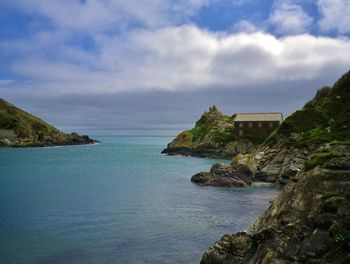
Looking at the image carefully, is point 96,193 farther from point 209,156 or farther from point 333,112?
point 209,156

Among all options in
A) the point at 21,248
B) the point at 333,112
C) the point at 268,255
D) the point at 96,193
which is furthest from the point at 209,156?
the point at 268,255

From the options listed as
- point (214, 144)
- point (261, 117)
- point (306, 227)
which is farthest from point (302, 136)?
point (214, 144)

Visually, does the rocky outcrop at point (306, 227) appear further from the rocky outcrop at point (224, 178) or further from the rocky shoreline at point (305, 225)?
the rocky outcrop at point (224, 178)

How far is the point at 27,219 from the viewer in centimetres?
4641

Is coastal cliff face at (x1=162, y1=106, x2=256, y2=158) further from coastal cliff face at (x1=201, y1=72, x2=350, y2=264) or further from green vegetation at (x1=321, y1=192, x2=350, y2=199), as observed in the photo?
green vegetation at (x1=321, y1=192, x2=350, y2=199)

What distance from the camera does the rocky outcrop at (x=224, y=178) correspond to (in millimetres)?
75250

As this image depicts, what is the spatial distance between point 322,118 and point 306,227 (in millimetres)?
80448

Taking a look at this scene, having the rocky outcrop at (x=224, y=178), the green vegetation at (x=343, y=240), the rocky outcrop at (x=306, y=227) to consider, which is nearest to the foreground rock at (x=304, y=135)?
the rocky outcrop at (x=224, y=178)

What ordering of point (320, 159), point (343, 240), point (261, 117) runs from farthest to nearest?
point (261, 117)
point (320, 159)
point (343, 240)

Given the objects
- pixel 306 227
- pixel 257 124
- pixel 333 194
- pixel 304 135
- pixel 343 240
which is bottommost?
pixel 306 227

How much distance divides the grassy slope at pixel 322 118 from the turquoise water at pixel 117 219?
20.6 m

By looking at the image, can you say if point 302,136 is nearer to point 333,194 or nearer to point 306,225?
point 333,194

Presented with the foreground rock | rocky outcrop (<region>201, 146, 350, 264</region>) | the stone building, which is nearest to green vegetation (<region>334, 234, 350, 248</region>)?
rocky outcrop (<region>201, 146, 350, 264</region>)

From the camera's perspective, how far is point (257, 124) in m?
168
